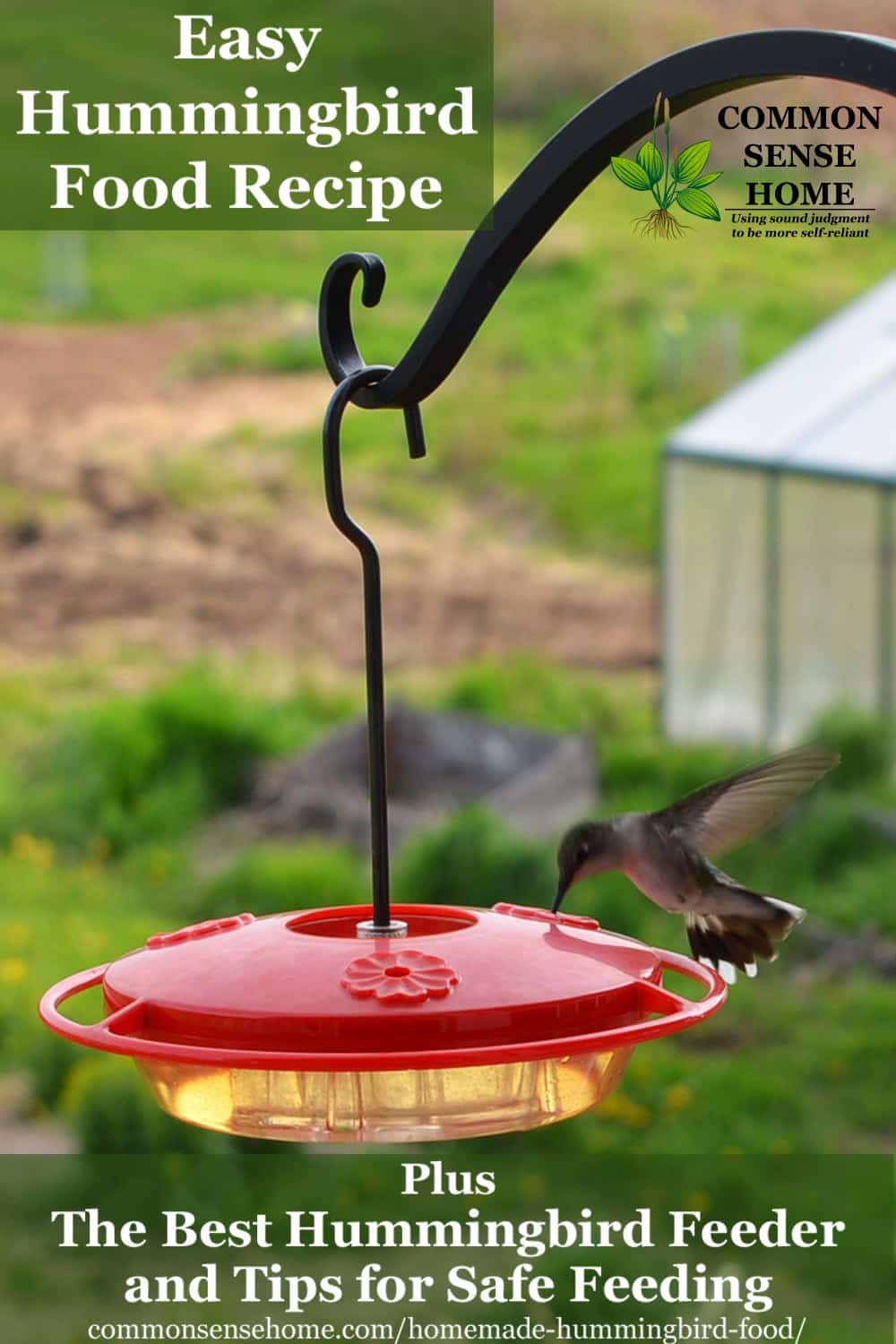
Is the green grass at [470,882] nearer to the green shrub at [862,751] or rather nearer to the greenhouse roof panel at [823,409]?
the green shrub at [862,751]

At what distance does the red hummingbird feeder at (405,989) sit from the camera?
1398 millimetres

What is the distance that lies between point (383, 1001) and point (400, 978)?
0.13ft

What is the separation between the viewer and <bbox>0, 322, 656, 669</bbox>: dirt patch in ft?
42.9

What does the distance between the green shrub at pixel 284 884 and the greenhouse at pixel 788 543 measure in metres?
2.71

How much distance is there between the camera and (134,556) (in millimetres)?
14461

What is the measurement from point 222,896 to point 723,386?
34.6ft

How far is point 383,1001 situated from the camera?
1.41 metres

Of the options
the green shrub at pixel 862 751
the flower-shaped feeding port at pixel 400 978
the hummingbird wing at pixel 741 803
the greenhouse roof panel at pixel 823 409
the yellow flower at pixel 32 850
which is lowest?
the yellow flower at pixel 32 850

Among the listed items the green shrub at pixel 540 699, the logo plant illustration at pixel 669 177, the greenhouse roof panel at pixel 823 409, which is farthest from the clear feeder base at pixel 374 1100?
the green shrub at pixel 540 699

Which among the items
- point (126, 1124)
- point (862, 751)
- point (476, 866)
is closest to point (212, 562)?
point (862, 751)

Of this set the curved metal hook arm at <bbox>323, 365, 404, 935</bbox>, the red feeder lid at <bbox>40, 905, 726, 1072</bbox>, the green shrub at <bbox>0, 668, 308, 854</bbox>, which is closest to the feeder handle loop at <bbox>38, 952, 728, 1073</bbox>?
the red feeder lid at <bbox>40, 905, 726, 1072</bbox>

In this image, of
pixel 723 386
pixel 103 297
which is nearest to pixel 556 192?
pixel 723 386

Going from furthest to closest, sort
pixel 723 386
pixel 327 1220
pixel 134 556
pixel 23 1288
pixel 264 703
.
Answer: pixel 723 386
pixel 134 556
pixel 264 703
pixel 327 1220
pixel 23 1288

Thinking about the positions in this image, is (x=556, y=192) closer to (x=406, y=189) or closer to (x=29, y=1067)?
(x=29, y=1067)
